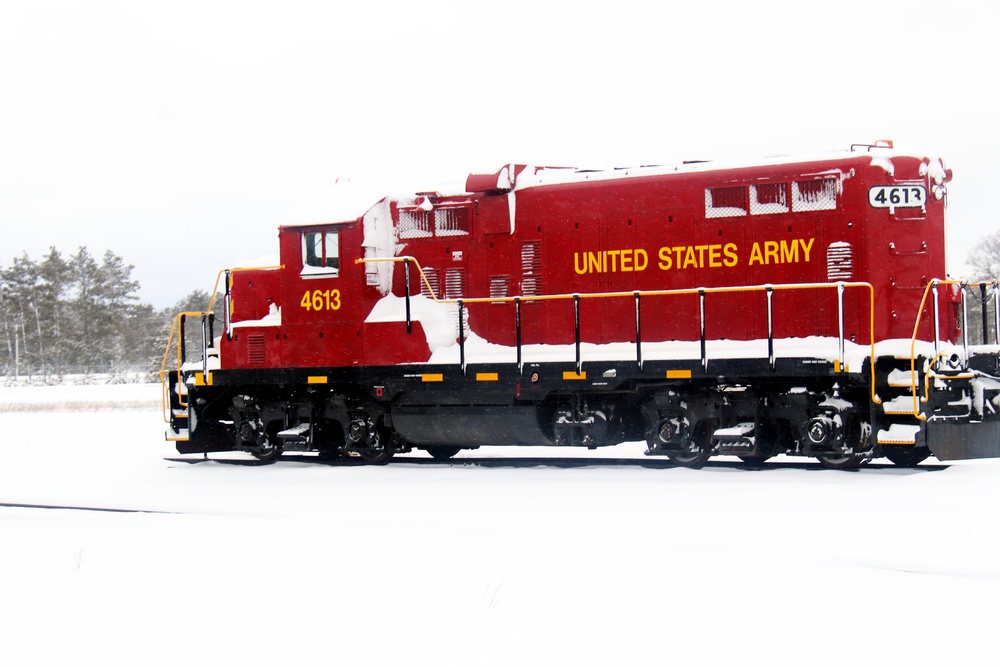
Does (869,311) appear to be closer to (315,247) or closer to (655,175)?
(655,175)

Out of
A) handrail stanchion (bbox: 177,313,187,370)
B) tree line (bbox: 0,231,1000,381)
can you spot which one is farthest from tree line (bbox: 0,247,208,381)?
handrail stanchion (bbox: 177,313,187,370)

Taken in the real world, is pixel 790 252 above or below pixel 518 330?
above

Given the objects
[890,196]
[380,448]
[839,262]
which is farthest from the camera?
[380,448]

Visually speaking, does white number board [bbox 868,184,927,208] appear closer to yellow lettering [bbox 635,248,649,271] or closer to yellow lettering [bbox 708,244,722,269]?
yellow lettering [bbox 708,244,722,269]

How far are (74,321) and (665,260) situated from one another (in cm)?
5795

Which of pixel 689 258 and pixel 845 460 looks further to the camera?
pixel 689 258

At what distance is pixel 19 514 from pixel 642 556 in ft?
19.9

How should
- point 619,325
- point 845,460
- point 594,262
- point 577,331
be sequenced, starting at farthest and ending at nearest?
point 594,262 < point 619,325 < point 577,331 < point 845,460

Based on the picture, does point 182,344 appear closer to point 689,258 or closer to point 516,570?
point 689,258

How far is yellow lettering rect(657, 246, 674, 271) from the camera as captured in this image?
12.3 m

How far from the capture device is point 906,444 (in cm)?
1078

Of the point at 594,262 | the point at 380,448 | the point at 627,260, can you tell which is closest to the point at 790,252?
the point at 627,260

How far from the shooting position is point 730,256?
12.0 metres

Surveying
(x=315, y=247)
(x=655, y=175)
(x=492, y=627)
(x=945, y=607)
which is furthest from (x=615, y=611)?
(x=315, y=247)
